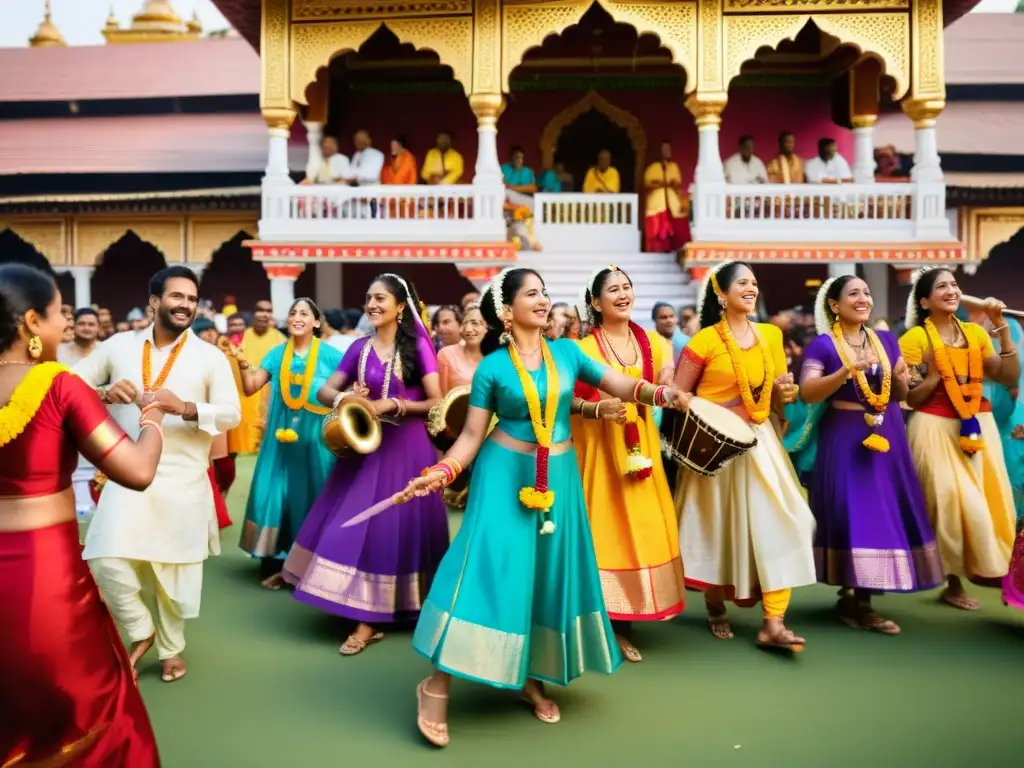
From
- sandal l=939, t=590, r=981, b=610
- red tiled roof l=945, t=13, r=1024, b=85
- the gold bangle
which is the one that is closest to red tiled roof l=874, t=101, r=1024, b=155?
red tiled roof l=945, t=13, r=1024, b=85

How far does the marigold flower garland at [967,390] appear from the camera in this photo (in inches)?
199

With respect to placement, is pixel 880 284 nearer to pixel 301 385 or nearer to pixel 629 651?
pixel 301 385

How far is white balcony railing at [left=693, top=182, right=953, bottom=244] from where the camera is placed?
12.5 metres

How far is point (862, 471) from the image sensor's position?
4754 millimetres

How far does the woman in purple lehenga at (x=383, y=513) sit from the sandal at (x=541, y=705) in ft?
3.29

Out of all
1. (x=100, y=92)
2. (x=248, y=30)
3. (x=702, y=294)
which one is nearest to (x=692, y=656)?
(x=702, y=294)

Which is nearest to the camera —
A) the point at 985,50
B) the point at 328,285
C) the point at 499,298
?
the point at 499,298

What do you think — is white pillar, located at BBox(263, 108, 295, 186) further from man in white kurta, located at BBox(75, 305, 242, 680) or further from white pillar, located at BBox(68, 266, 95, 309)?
man in white kurta, located at BBox(75, 305, 242, 680)

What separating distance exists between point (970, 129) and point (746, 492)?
14624mm

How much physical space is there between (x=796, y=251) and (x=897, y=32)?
3078 millimetres

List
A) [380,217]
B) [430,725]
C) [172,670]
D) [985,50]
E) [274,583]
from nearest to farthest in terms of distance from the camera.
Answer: [430,725]
[172,670]
[274,583]
[380,217]
[985,50]

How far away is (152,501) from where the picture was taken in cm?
398

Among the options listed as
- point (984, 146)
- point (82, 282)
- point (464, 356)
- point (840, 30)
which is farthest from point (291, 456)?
point (984, 146)

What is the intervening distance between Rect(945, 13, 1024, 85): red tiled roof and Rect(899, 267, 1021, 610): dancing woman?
14.4 meters
